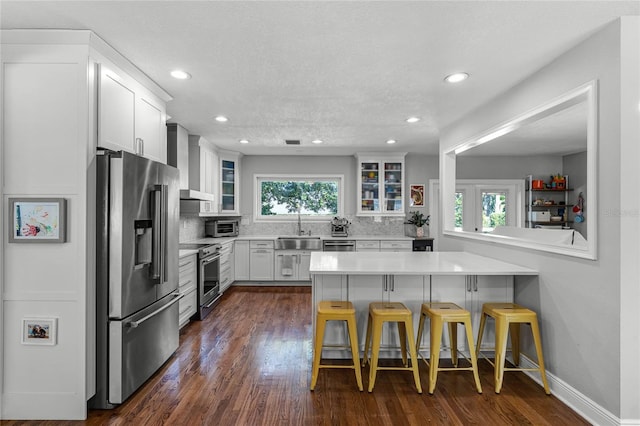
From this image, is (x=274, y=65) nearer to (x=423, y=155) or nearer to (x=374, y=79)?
(x=374, y=79)

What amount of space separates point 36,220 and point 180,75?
1.45 metres

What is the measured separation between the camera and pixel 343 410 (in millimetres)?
2197

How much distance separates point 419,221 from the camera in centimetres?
608

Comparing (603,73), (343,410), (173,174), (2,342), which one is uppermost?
(603,73)

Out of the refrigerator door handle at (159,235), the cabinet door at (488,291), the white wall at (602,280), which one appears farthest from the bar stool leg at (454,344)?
the refrigerator door handle at (159,235)

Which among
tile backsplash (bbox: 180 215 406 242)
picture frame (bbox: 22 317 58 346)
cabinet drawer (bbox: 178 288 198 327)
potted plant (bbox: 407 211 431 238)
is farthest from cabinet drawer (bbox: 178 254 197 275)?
potted plant (bbox: 407 211 431 238)

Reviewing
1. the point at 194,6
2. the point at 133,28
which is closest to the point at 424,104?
the point at 194,6

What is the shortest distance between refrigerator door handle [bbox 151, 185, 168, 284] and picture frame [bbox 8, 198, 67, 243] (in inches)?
22.4

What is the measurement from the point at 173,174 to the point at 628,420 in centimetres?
352

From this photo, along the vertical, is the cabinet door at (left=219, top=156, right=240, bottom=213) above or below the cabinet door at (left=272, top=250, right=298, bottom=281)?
above

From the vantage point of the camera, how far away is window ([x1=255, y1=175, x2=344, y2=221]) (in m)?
6.39

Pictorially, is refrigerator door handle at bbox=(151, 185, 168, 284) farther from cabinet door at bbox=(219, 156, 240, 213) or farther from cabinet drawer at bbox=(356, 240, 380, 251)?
cabinet drawer at bbox=(356, 240, 380, 251)

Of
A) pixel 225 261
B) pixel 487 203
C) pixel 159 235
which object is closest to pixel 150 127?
pixel 159 235

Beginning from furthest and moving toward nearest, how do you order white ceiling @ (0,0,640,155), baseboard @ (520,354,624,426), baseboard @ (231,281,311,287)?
baseboard @ (231,281,311,287), baseboard @ (520,354,624,426), white ceiling @ (0,0,640,155)
